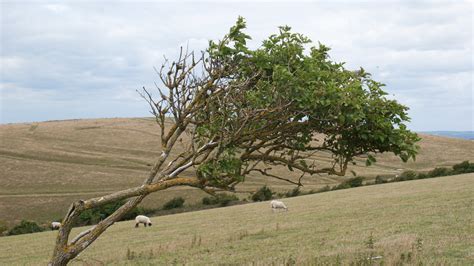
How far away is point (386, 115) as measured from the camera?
1149 cm

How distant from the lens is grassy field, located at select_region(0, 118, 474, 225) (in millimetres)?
85500

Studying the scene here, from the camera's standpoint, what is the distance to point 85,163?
→ 114500 millimetres

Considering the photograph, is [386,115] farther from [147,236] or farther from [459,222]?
[147,236]

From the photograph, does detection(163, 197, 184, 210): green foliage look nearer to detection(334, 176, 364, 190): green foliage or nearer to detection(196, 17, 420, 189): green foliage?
detection(334, 176, 364, 190): green foliage

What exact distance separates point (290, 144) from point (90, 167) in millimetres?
103269

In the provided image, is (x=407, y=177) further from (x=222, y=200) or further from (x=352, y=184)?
(x=222, y=200)

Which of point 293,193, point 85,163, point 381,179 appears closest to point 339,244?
point 293,193

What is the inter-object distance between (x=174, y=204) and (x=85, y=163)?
137ft

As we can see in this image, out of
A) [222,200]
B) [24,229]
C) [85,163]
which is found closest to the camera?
[24,229]

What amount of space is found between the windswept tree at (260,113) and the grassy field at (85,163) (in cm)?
5656

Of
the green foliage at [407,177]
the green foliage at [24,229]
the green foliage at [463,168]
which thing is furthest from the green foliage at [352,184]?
the green foliage at [24,229]

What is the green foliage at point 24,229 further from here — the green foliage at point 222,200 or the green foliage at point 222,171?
the green foliage at point 222,171

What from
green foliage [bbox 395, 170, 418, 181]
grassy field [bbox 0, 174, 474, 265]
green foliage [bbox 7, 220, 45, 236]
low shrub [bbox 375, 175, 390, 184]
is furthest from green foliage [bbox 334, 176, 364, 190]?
grassy field [bbox 0, 174, 474, 265]

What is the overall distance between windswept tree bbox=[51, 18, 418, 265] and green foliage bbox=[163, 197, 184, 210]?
68792mm
